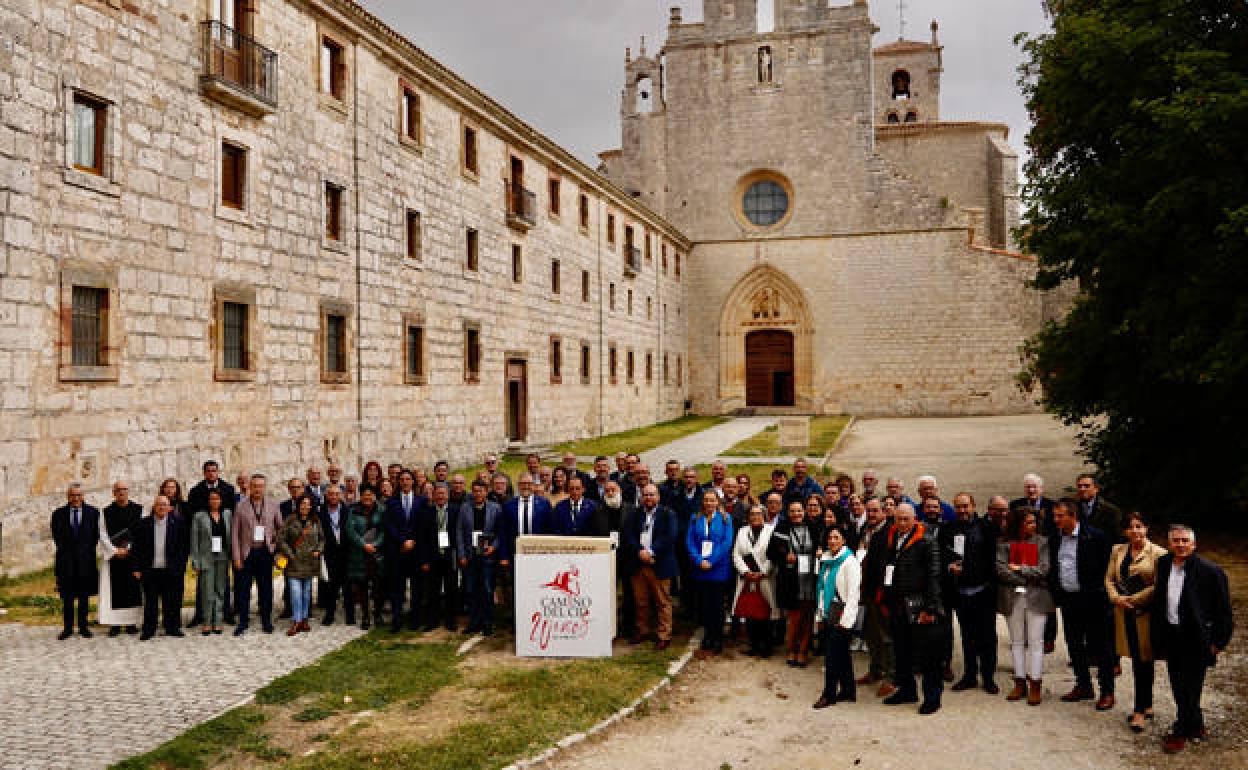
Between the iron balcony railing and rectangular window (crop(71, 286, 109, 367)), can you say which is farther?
→ the iron balcony railing

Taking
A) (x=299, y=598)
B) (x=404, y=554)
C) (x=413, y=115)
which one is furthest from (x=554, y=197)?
(x=299, y=598)

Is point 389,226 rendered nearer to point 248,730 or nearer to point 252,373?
point 252,373

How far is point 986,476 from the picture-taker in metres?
18.6

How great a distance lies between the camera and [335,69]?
17734mm

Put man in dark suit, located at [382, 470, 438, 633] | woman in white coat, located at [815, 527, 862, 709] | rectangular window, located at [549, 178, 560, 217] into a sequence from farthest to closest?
rectangular window, located at [549, 178, 560, 217]
man in dark suit, located at [382, 470, 438, 633]
woman in white coat, located at [815, 527, 862, 709]

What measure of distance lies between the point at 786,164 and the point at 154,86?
29.1 metres

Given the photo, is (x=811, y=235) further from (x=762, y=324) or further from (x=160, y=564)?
(x=160, y=564)

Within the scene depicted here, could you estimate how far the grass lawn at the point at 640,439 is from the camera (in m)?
25.6

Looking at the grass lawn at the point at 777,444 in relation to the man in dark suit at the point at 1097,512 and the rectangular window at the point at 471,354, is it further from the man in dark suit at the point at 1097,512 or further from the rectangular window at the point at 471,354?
the man in dark suit at the point at 1097,512

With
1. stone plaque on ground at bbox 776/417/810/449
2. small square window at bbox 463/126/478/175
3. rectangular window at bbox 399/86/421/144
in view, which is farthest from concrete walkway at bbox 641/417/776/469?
rectangular window at bbox 399/86/421/144

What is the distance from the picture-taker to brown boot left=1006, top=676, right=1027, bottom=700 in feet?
24.0

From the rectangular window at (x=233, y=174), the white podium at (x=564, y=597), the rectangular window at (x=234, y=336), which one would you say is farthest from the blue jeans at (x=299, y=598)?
the rectangular window at (x=233, y=174)

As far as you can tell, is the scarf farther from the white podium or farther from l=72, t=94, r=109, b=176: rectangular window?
l=72, t=94, r=109, b=176: rectangular window

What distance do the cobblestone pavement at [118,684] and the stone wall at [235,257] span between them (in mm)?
3510
